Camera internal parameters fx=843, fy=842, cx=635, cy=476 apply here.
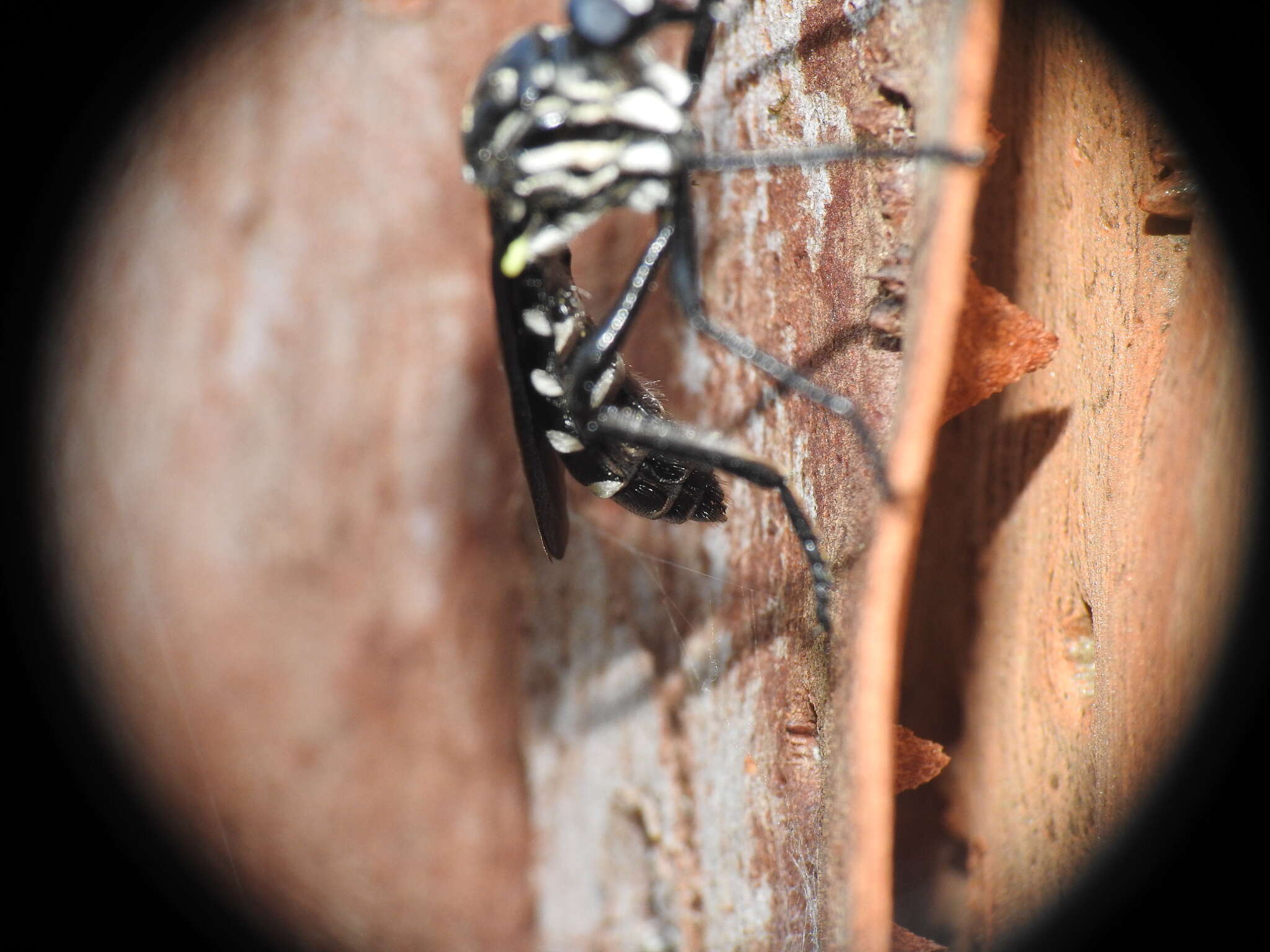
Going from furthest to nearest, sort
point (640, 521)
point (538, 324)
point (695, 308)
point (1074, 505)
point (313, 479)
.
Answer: point (313, 479) < point (640, 521) < point (538, 324) < point (695, 308) < point (1074, 505)

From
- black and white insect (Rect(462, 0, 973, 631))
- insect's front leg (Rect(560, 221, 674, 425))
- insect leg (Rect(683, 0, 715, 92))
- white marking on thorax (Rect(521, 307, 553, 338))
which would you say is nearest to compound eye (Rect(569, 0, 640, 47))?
black and white insect (Rect(462, 0, 973, 631))

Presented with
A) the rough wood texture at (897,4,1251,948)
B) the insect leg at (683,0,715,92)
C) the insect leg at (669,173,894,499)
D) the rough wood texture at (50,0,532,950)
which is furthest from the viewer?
the rough wood texture at (50,0,532,950)

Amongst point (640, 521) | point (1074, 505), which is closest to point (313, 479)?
point (640, 521)

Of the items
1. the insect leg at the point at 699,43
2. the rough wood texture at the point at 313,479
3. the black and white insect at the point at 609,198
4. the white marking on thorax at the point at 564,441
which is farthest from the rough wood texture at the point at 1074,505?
the rough wood texture at the point at 313,479

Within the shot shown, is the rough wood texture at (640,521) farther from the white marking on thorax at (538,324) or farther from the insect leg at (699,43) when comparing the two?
the white marking on thorax at (538,324)

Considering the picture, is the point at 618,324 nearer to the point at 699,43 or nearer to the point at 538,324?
the point at 538,324

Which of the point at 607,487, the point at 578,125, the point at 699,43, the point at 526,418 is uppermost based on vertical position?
the point at 699,43

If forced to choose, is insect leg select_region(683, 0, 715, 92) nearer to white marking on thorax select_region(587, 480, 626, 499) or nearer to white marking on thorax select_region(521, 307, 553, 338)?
white marking on thorax select_region(521, 307, 553, 338)

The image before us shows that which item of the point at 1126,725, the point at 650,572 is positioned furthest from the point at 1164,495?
the point at 650,572
